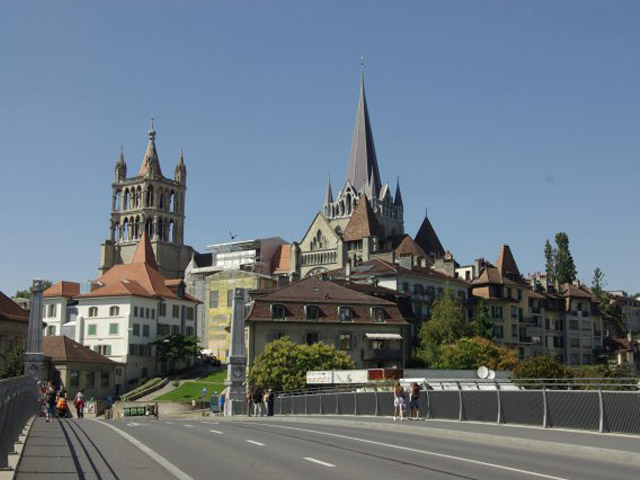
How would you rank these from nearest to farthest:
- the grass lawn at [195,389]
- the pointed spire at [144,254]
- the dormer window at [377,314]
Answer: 1. the dormer window at [377,314]
2. the grass lawn at [195,389]
3. the pointed spire at [144,254]

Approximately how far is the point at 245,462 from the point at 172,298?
10160cm

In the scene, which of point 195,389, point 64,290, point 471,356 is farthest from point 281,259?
point 471,356

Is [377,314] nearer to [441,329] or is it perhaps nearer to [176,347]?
[441,329]

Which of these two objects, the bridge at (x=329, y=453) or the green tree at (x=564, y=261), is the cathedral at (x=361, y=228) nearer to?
the green tree at (x=564, y=261)

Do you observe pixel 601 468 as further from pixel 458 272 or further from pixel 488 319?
pixel 458 272

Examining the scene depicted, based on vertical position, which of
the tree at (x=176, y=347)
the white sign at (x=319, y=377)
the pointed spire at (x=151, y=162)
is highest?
the pointed spire at (x=151, y=162)

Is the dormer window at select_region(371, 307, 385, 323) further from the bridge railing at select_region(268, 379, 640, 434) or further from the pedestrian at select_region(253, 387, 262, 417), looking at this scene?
the bridge railing at select_region(268, 379, 640, 434)

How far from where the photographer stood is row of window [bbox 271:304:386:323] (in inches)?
3196

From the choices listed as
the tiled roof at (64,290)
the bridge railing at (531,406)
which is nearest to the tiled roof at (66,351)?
the tiled roof at (64,290)

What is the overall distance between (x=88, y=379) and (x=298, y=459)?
82.6m

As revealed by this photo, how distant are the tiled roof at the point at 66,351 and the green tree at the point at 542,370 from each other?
45484mm

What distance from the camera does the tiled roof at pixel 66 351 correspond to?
3649 inches

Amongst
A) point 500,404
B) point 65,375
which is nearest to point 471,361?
point 65,375

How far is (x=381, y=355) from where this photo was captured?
278 ft
